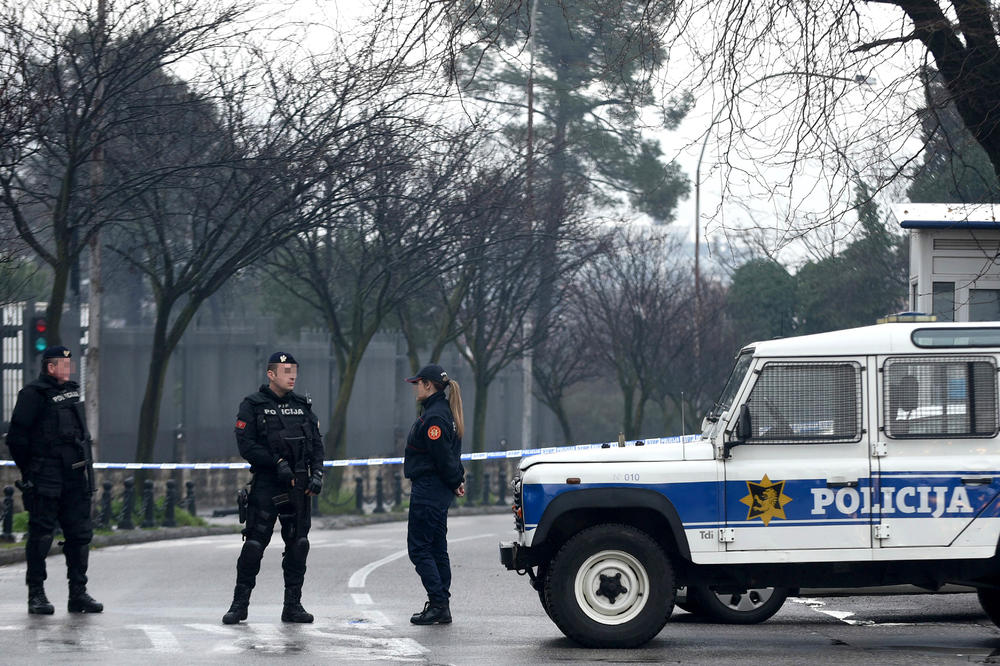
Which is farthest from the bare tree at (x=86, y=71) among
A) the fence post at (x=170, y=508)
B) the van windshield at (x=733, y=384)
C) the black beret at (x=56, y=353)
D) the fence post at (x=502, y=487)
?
the fence post at (x=502, y=487)

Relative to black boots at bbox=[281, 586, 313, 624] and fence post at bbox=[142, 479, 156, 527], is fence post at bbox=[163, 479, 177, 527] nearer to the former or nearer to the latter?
fence post at bbox=[142, 479, 156, 527]

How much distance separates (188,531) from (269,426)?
39.9 ft

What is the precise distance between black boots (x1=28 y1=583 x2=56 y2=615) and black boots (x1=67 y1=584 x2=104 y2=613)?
0.06m

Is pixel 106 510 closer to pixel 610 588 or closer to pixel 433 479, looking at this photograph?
pixel 433 479

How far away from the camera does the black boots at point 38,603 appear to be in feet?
36.4

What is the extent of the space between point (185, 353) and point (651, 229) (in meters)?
17.8

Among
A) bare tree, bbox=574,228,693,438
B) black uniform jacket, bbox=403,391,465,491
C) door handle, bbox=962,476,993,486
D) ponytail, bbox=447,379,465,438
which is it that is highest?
bare tree, bbox=574,228,693,438

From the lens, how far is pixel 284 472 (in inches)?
410

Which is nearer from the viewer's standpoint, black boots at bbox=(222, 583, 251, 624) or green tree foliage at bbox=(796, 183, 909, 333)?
black boots at bbox=(222, 583, 251, 624)

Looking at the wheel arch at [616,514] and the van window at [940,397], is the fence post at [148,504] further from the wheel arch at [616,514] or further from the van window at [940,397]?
the van window at [940,397]

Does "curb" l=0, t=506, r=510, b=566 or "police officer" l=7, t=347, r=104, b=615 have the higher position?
"police officer" l=7, t=347, r=104, b=615

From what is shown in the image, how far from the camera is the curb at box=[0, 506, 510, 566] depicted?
16842 mm

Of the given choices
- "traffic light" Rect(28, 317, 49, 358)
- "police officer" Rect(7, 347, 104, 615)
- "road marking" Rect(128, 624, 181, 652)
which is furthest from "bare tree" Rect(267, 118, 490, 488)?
"road marking" Rect(128, 624, 181, 652)

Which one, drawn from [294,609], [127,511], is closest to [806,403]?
[294,609]
